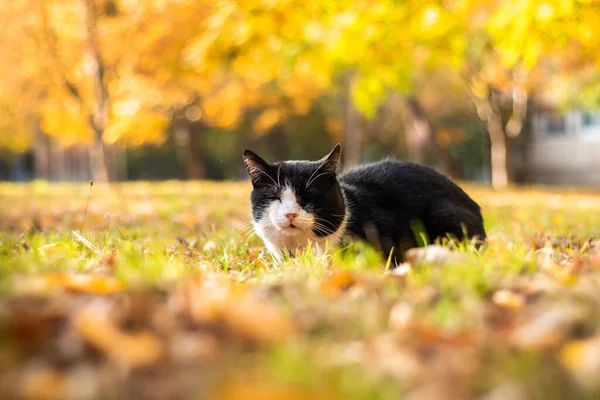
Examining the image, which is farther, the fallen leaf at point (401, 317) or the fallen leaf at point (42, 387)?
the fallen leaf at point (401, 317)

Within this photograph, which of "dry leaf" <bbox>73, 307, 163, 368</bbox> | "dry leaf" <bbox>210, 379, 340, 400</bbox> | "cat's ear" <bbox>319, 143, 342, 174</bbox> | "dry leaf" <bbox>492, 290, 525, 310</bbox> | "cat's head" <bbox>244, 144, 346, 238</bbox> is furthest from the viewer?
"cat's ear" <bbox>319, 143, 342, 174</bbox>

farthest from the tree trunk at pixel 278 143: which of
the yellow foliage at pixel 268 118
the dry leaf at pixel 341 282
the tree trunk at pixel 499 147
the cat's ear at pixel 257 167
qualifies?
the dry leaf at pixel 341 282

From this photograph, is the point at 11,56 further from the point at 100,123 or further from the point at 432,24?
the point at 432,24

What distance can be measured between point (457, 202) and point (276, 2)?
4.35 meters

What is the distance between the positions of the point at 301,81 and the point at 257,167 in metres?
16.8

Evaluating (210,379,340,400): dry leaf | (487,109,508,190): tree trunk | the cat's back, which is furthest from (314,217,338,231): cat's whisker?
(487,109,508,190): tree trunk

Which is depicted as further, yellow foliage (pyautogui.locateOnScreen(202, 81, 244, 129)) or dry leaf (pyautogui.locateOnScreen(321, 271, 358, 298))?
yellow foliage (pyautogui.locateOnScreen(202, 81, 244, 129))

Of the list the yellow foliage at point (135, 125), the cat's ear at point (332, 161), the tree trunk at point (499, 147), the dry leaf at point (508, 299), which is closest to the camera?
the dry leaf at point (508, 299)

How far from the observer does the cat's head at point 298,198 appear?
3.47 m

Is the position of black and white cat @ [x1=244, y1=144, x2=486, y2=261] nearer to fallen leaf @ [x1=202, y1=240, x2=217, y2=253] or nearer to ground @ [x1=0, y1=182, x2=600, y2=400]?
fallen leaf @ [x1=202, y1=240, x2=217, y2=253]

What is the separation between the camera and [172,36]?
44.0ft

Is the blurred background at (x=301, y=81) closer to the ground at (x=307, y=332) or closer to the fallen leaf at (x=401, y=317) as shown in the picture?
the ground at (x=307, y=332)

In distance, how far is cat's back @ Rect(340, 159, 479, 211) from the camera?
156 inches

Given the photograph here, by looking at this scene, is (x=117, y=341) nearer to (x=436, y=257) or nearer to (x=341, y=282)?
(x=341, y=282)
